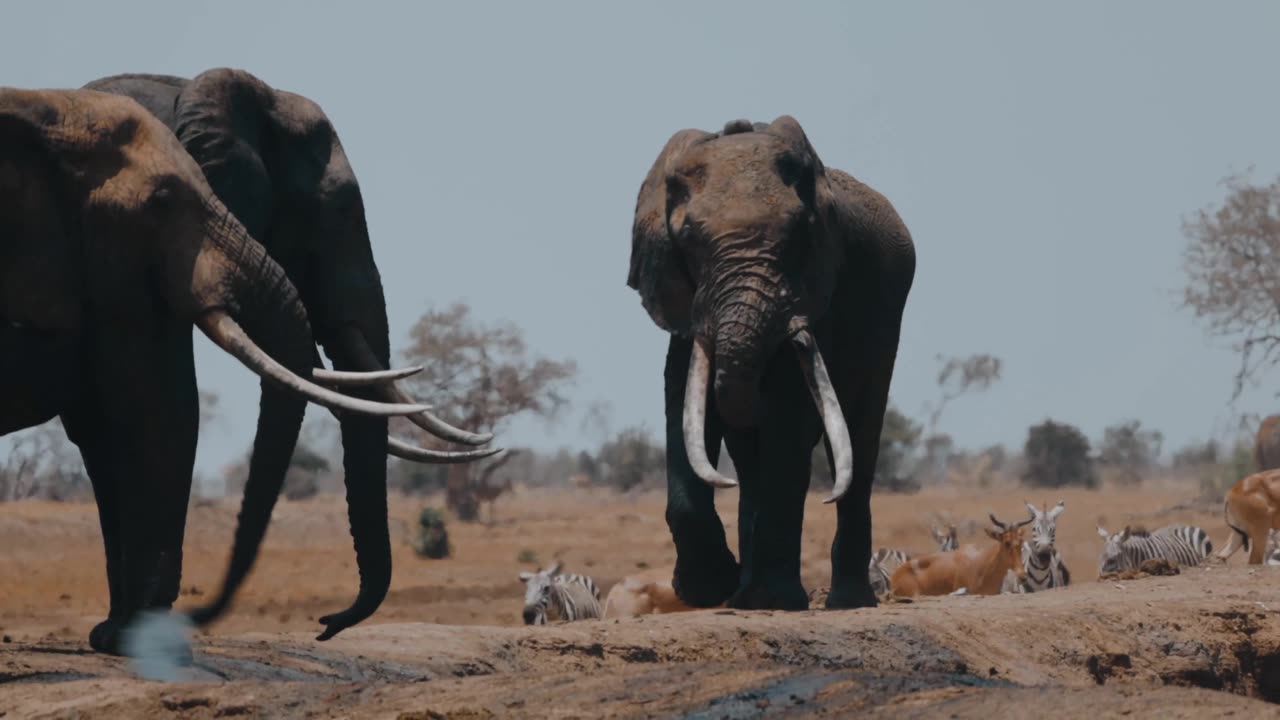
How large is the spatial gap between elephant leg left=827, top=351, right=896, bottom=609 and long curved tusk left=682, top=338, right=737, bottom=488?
161 cm

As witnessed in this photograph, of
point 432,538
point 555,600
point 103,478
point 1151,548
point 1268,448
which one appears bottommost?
point 555,600

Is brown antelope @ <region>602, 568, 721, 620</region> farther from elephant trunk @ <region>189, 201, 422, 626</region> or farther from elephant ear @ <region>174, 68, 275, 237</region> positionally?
elephant trunk @ <region>189, 201, 422, 626</region>

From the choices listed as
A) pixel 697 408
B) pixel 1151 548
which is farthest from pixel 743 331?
pixel 1151 548

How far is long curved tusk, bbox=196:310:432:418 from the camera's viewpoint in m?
8.52

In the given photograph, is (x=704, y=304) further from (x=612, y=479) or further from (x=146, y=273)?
(x=612, y=479)

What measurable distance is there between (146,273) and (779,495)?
4.06 m

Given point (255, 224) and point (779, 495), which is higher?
point (255, 224)

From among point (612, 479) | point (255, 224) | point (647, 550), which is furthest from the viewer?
point (612, 479)

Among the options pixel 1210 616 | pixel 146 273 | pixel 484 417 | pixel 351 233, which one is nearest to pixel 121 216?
pixel 146 273

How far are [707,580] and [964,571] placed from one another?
8.70m

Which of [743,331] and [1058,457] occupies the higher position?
[1058,457]

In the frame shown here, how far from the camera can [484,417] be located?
57.4 meters

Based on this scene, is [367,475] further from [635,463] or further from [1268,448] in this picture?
[635,463]

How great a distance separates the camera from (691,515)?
38.9 ft
